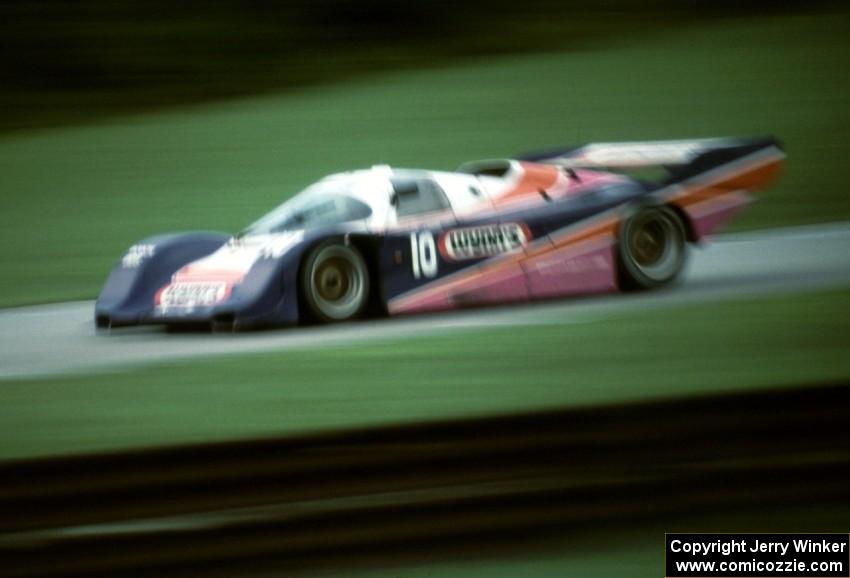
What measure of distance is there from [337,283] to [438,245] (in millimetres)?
702

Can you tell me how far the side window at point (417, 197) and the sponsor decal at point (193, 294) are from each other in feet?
4.17

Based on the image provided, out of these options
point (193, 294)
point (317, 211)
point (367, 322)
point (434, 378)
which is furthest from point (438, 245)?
point (434, 378)

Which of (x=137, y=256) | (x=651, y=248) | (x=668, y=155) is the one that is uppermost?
(x=668, y=155)

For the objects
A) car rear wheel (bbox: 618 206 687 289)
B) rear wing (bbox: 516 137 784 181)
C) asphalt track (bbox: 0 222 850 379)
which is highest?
rear wing (bbox: 516 137 784 181)

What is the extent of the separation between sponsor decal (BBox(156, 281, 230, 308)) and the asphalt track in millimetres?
226

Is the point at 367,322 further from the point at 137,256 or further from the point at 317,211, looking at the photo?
the point at 137,256

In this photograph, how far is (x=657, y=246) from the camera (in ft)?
34.8

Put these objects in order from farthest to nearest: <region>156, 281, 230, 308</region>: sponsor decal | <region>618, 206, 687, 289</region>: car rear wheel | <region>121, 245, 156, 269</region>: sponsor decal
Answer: <region>618, 206, 687, 289</region>: car rear wheel
<region>121, 245, 156, 269</region>: sponsor decal
<region>156, 281, 230, 308</region>: sponsor decal

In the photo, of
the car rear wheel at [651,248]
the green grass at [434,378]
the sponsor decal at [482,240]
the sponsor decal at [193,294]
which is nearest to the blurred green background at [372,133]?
the green grass at [434,378]

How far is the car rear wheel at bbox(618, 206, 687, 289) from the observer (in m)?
10.3

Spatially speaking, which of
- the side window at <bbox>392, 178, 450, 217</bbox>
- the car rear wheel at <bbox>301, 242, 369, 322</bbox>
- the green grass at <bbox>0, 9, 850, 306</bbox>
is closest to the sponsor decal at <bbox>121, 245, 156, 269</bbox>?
the car rear wheel at <bbox>301, 242, 369, 322</bbox>

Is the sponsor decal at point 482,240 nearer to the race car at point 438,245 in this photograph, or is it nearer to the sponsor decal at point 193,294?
the race car at point 438,245

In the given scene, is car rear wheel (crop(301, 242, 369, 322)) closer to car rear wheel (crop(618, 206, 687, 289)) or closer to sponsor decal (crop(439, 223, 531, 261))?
sponsor decal (crop(439, 223, 531, 261))

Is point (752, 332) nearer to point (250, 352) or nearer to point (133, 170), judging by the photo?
point (250, 352)
